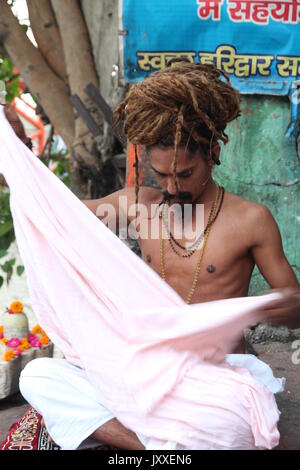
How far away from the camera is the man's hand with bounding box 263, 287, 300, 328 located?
2789 mm

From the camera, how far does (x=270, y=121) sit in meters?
5.40

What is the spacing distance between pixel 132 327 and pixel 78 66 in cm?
432

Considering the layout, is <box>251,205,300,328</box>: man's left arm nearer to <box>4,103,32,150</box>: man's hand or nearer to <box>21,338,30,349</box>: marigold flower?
<box>4,103,32,150</box>: man's hand

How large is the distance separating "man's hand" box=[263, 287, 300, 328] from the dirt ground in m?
0.67

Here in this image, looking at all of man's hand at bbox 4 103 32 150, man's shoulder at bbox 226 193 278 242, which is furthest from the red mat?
man's hand at bbox 4 103 32 150

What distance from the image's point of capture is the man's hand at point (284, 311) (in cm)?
279

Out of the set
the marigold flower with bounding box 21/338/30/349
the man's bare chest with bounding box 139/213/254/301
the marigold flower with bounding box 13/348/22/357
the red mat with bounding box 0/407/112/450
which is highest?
the man's bare chest with bounding box 139/213/254/301

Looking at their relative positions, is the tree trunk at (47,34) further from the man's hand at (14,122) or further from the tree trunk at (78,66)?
the man's hand at (14,122)

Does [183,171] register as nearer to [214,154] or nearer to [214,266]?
[214,154]

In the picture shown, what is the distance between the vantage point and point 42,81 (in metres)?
6.82

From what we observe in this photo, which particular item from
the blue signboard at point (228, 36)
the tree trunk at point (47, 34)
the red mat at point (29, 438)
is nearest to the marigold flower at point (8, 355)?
the red mat at point (29, 438)
